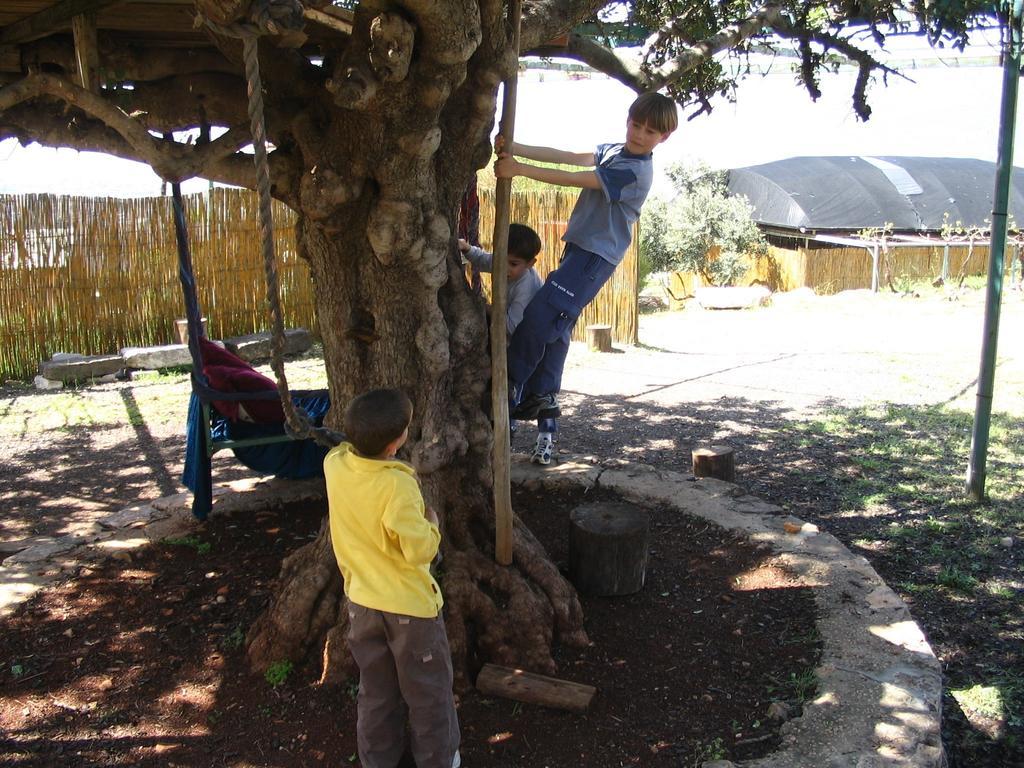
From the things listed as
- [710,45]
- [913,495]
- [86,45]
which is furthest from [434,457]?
[913,495]

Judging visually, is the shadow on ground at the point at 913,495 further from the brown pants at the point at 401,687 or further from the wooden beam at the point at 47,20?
the wooden beam at the point at 47,20

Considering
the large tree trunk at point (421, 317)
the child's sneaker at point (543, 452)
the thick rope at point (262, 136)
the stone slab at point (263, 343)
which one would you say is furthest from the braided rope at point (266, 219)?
the stone slab at point (263, 343)

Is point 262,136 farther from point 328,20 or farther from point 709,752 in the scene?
point 709,752

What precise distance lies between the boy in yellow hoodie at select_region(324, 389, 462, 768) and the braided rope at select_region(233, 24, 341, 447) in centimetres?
26

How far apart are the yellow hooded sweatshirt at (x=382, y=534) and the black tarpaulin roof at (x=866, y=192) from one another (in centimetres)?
2287

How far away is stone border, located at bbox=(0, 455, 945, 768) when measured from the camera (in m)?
2.60

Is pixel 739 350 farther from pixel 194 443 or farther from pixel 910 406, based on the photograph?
pixel 194 443

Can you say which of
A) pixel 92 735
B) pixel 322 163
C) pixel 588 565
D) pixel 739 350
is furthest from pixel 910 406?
pixel 92 735

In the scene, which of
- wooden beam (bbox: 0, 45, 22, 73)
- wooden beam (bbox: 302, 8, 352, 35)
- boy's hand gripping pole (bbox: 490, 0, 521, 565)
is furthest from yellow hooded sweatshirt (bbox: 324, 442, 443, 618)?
wooden beam (bbox: 0, 45, 22, 73)

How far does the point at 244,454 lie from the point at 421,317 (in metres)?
1.84

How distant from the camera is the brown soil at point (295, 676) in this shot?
9.00 ft

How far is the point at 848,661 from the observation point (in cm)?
304

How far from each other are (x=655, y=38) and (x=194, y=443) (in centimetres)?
344

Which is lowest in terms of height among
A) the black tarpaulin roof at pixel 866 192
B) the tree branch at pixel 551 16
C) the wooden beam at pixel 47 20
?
the wooden beam at pixel 47 20
